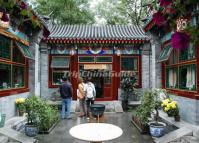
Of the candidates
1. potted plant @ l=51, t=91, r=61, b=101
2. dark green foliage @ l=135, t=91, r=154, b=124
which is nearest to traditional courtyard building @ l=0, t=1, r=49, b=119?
potted plant @ l=51, t=91, r=61, b=101

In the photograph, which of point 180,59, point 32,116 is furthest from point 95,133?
point 180,59

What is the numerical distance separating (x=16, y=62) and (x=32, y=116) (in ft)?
10.2

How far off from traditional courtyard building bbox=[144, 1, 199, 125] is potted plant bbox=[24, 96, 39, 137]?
403 cm

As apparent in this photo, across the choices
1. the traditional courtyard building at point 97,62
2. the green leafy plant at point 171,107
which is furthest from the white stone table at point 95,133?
the traditional courtyard building at point 97,62

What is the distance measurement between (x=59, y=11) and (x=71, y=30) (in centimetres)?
1173

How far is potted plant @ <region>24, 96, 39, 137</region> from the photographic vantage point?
8133 millimetres

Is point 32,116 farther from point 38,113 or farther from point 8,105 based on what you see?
point 8,105

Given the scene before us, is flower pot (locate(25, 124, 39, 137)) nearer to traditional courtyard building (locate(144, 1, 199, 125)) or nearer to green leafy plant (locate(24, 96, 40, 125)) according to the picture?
green leafy plant (locate(24, 96, 40, 125))

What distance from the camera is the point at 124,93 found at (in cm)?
1558

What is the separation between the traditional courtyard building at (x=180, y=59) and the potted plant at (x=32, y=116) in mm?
4030

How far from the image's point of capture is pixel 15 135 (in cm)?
761

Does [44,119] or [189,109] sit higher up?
[189,109]

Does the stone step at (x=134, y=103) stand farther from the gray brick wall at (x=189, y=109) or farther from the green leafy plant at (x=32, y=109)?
the green leafy plant at (x=32, y=109)

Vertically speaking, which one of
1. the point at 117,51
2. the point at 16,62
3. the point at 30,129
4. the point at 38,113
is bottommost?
the point at 30,129
